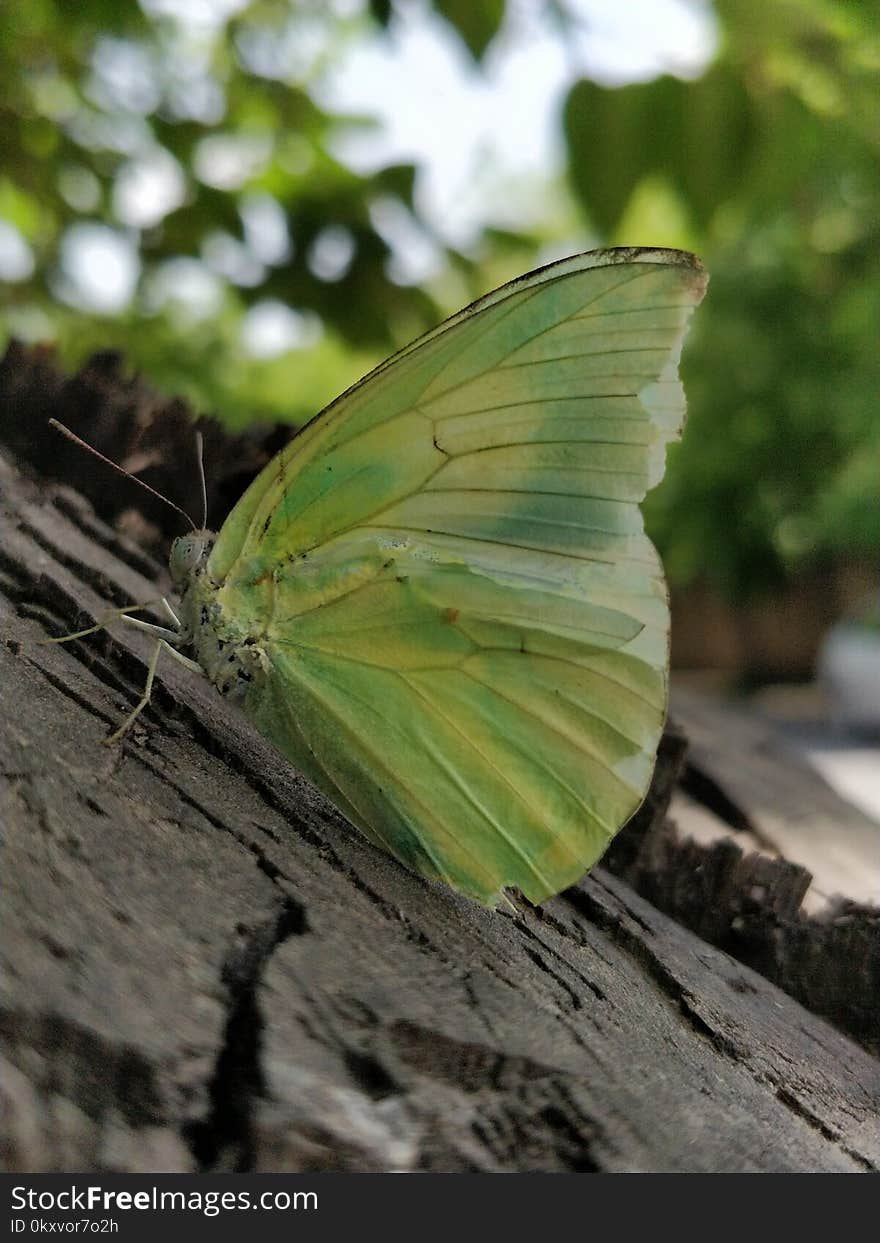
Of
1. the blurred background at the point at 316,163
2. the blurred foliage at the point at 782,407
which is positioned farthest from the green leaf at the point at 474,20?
the blurred foliage at the point at 782,407

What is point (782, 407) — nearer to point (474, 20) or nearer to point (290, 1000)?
point (474, 20)

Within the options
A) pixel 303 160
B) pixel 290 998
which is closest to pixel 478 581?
pixel 290 998

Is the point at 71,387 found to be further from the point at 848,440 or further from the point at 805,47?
the point at 848,440

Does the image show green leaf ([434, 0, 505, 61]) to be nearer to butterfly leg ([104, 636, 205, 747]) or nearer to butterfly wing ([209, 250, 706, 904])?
butterfly wing ([209, 250, 706, 904])

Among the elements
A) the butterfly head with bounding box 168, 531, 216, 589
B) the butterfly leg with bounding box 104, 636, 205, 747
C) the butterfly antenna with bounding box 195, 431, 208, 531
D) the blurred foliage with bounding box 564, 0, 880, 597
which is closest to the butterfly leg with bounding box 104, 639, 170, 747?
the butterfly leg with bounding box 104, 636, 205, 747

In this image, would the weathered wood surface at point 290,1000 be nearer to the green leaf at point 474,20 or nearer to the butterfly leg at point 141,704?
the butterfly leg at point 141,704

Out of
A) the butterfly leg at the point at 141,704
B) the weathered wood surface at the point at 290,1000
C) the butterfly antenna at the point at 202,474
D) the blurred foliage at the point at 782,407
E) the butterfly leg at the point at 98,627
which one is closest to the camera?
the weathered wood surface at the point at 290,1000
